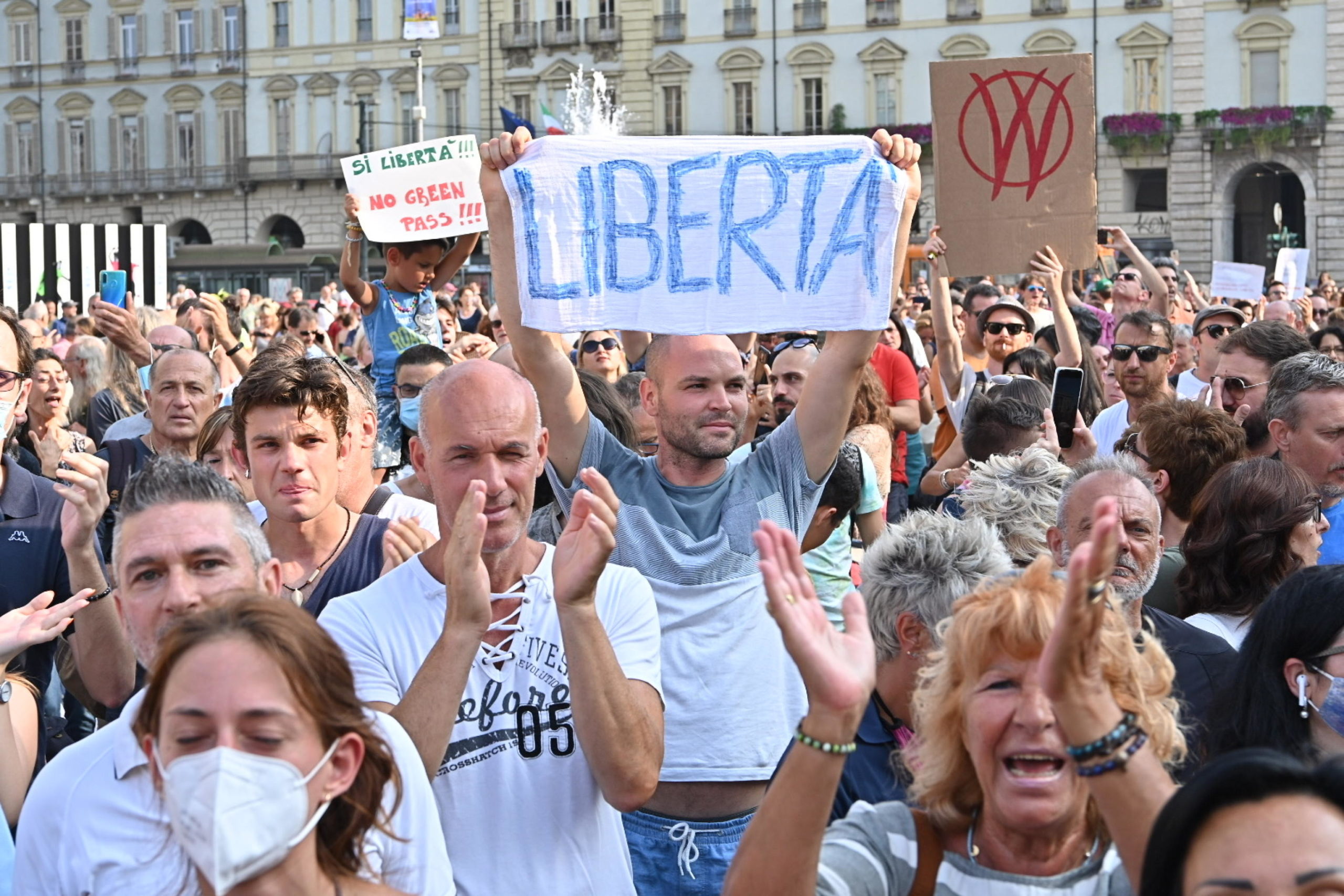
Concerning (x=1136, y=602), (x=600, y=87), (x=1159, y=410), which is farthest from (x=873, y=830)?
(x=600, y=87)

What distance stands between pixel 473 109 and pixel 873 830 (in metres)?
55.6

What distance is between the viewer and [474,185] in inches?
352

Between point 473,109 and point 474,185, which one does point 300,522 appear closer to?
point 474,185

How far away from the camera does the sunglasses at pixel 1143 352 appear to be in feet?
23.2

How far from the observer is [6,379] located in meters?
4.86

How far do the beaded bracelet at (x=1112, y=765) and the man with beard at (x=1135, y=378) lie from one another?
4548 mm

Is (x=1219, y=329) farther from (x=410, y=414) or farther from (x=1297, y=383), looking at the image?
(x=410, y=414)

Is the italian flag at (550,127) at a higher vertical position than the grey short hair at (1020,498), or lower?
higher

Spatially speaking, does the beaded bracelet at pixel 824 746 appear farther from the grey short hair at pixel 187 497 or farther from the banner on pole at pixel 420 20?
the banner on pole at pixel 420 20

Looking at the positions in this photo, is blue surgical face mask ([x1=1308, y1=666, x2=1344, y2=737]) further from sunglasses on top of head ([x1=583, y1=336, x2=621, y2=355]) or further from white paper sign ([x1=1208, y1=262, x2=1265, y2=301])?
white paper sign ([x1=1208, y1=262, x2=1265, y2=301])

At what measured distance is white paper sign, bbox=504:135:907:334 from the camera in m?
4.23

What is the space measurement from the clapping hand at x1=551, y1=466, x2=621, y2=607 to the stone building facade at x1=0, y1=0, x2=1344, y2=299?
35.2 metres

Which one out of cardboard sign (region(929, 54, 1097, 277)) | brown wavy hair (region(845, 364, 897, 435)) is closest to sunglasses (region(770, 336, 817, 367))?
brown wavy hair (region(845, 364, 897, 435))

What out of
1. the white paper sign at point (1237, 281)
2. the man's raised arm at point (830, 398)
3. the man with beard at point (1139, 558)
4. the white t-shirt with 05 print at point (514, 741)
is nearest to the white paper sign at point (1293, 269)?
the white paper sign at point (1237, 281)
